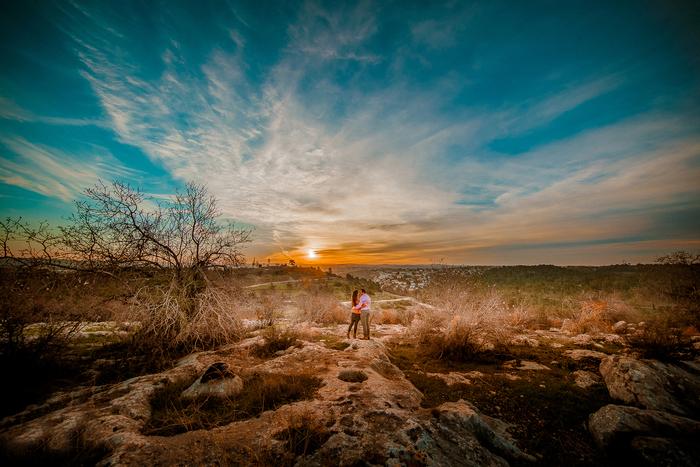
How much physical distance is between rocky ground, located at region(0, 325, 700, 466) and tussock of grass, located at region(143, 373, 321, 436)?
0.09 ft

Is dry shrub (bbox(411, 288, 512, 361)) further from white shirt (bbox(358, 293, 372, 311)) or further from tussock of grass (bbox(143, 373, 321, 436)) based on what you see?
tussock of grass (bbox(143, 373, 321, 436))

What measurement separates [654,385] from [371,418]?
5.85 meters

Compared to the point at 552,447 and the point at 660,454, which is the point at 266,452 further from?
the point at 660,454

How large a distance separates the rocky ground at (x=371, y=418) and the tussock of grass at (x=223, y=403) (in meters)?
0.03

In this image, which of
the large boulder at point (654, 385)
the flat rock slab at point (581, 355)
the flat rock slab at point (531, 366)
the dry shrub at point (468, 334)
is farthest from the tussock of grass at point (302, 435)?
the flat rock slab at point (581, 355)

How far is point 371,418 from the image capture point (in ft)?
13.4

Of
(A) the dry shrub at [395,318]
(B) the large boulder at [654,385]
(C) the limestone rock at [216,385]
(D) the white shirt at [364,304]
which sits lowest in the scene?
(A) the dry shrub at [395,318]

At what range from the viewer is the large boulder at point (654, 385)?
16.0ft

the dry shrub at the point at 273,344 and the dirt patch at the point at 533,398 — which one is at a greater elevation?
the dry shrub at the point at 273,344

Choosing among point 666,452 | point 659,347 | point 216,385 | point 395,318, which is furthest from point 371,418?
point 395,318

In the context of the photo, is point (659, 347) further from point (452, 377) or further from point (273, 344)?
point (273, 344)

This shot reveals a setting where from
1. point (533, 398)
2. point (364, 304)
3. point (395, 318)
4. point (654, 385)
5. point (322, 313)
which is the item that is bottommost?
point (395, 318)

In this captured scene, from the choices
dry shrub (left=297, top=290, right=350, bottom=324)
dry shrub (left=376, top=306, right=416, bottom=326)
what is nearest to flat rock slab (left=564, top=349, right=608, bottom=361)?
dry shrub (left=376, top=306, right=416, bottom=326)

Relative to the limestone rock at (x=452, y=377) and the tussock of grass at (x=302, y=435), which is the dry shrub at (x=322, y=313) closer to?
the limestone rock at (x=452, y=377)
